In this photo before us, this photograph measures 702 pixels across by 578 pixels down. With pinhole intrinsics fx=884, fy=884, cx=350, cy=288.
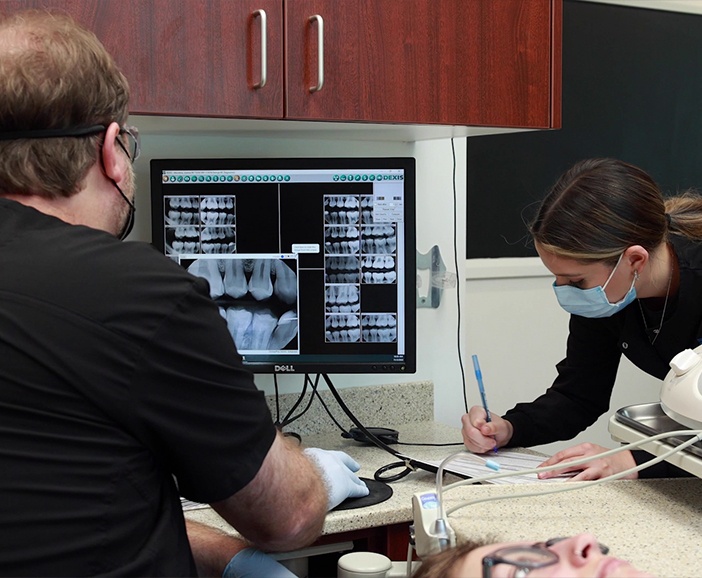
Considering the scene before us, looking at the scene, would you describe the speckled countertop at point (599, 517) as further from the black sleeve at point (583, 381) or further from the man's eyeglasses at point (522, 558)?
the black sleeve at point (583, 381)

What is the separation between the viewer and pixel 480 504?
129 cm

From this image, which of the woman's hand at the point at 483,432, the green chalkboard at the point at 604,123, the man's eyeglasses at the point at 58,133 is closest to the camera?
the man's eyeglasses at the point at 58,133

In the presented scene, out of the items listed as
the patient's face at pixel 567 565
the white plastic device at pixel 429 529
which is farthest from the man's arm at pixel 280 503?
the patient's face at pixel 567 565

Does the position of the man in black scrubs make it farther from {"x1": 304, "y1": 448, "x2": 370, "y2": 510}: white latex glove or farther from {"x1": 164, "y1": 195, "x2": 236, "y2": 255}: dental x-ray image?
{"x1": 164, "y1": 195, "x2": 236, "y2": 255}: dental x-ray image

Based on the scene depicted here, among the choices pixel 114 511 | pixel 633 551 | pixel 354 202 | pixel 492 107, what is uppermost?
pixel 492 107

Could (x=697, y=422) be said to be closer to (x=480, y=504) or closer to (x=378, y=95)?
(x=480, y=504)

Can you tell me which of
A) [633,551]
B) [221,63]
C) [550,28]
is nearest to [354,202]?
[221,63]

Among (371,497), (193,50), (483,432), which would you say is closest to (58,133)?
(193,50)

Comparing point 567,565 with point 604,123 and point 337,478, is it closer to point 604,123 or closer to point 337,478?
point 337,478

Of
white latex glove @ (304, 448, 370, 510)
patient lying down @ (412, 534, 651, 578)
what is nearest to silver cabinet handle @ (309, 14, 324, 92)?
white latex glove @ (304, 448, 370, 510)

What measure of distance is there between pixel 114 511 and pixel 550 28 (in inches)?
53.8

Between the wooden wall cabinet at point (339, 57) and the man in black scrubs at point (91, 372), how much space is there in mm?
406

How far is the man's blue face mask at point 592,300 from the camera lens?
1792 millimetres

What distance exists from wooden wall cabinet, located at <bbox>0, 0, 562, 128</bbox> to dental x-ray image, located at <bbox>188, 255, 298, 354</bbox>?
0.35 metres
